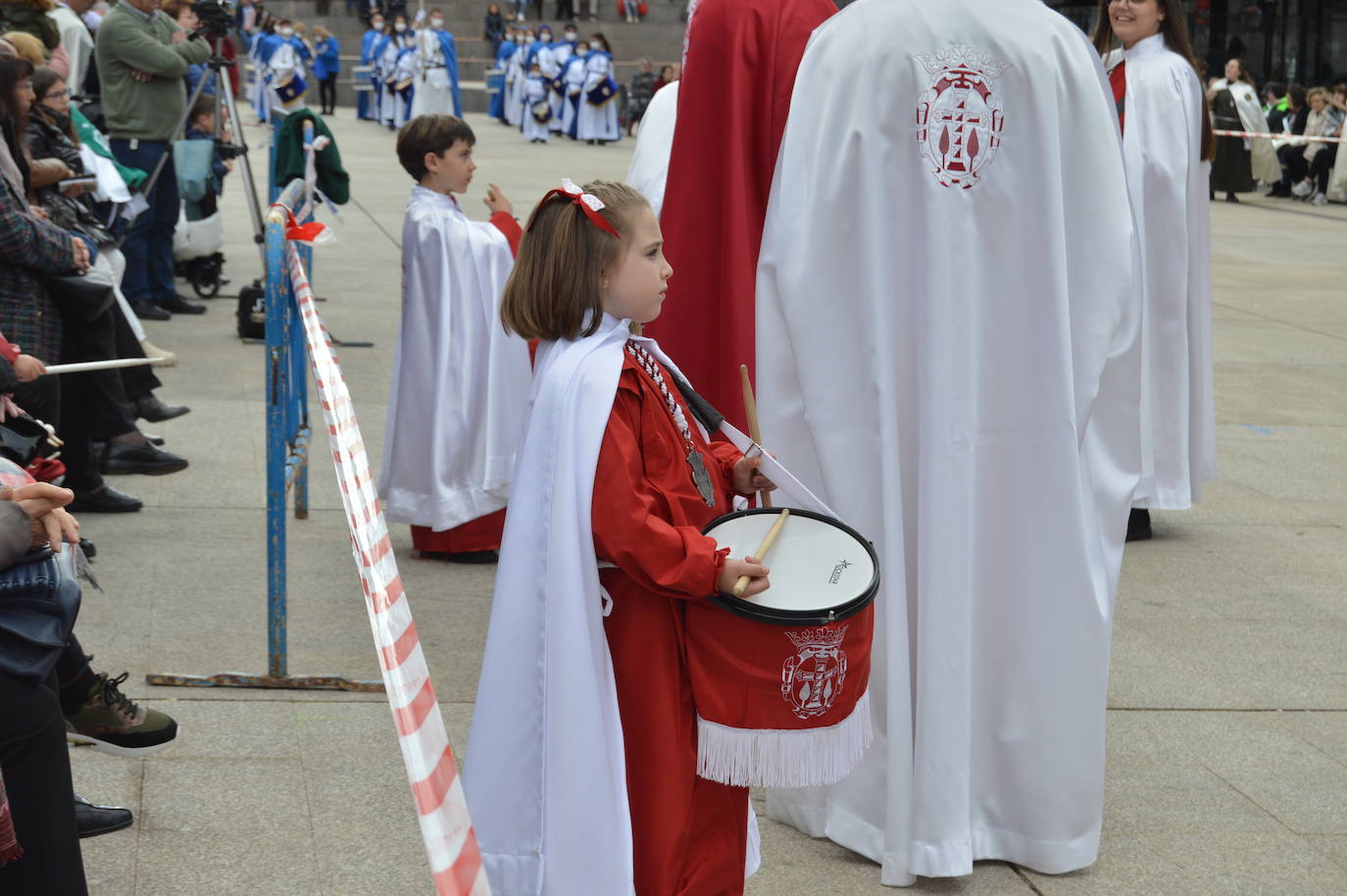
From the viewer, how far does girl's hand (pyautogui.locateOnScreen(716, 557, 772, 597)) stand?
2580 mm

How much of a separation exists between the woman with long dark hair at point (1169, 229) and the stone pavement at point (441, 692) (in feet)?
1.11

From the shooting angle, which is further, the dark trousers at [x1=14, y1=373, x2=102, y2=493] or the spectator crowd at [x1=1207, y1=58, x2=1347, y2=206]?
the spectator crowd at [x1=1207, y1=58, x2=1347, y2=206]

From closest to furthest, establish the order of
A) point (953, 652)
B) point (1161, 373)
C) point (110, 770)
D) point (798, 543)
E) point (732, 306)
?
point (798, 543)
point (953, 652)
point (732, 306)
point (110, 770)
point (1161, 373)

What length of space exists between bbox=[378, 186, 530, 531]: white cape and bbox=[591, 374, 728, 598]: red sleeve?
3052 mm

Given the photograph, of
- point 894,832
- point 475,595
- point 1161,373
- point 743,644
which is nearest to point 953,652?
point 894,832

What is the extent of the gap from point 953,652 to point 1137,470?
60cm

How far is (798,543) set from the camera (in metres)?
2.76

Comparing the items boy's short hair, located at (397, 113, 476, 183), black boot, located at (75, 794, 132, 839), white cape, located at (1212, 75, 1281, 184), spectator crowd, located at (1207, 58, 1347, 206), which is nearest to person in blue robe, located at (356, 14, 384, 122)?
spectator crowd, located at (1207, 58, 1347, 206)

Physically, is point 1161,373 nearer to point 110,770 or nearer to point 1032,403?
point 1032,403

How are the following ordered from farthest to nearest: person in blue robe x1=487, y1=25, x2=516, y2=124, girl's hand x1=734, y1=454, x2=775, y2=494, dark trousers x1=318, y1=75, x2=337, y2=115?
dark trousers x1=318, y1=75, x2=337, y2=115 < person in blue robe x1=487, y1=25, x2=516, y2=124 < girl's hand x1=734, y1=454, x2=775, y2=494

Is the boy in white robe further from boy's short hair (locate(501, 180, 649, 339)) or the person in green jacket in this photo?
the person in green jacket

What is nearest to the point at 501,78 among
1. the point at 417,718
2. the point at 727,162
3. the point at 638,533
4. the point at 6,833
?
the point at 727,162

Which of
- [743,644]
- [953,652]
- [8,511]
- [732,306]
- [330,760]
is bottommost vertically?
[330,760]

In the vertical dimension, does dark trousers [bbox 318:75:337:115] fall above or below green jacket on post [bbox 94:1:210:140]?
above
